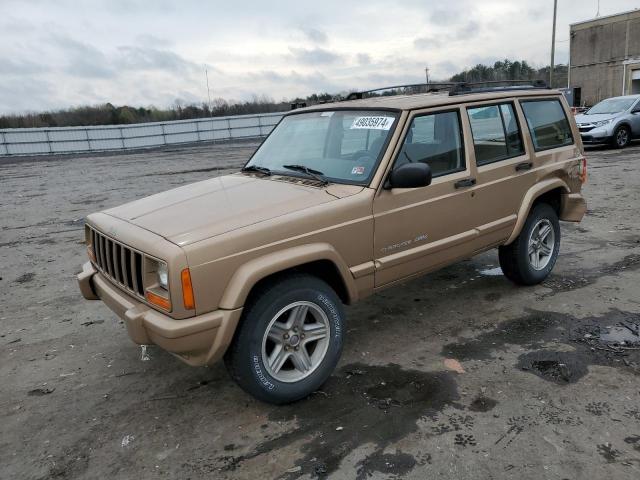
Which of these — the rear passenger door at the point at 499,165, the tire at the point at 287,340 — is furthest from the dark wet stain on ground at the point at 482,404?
the rear passenger door at the point at 499,165

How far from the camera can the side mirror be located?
337cm

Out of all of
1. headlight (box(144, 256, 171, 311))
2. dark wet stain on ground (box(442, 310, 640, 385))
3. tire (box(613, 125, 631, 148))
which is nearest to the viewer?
headlight (box(144, 256, 171, 311))

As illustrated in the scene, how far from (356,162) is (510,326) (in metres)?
1.96

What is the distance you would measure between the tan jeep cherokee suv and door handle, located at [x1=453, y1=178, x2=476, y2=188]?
0.5 inches

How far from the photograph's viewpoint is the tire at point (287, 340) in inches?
119

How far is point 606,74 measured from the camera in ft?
128

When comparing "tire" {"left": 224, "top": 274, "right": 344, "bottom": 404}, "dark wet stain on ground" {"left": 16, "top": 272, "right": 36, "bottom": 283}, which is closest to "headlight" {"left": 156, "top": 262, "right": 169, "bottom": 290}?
"tire" {"left": 224, "top": 274, "right": 344, "bottom": 404}

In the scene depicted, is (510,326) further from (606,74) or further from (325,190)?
(606,74)

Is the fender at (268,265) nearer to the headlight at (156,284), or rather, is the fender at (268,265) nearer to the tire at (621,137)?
the headlight at (156,284)

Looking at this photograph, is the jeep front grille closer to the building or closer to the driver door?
the driver door

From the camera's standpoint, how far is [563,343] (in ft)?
12.8

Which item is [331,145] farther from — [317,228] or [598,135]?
[598,135]

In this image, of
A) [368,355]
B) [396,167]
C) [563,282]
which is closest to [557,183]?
[563,282]

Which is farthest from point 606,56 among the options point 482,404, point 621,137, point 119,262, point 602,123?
point 119,262
